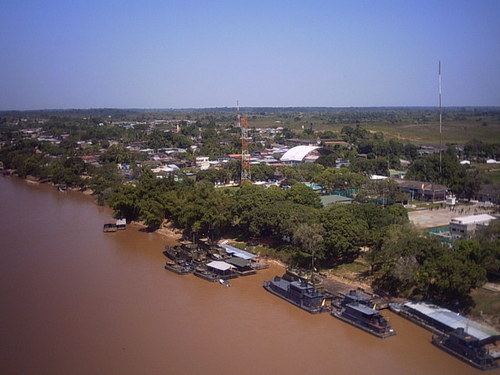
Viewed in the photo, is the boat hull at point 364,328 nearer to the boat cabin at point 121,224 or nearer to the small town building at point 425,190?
the boat cabin at point 121,224

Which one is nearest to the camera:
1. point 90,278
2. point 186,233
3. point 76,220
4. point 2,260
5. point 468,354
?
point 468,354

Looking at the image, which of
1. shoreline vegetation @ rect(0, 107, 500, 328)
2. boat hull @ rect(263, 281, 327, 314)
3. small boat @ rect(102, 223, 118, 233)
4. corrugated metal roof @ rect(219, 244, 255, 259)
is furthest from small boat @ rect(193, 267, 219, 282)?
small boat @ rect(102, 223, 118, 233)

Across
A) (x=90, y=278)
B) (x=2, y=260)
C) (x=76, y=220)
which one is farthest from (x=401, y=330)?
(x=76, y=220)

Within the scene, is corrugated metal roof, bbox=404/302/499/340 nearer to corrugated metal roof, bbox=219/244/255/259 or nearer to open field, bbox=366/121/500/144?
corrugated metal roof, bbox=219/244/255/259

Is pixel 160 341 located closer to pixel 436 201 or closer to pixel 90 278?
pixel 90 278

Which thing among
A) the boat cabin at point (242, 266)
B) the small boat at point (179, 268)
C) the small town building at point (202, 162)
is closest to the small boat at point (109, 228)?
the small boat at point (179, 268)

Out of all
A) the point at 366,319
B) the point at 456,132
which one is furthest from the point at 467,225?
the point at 456,132

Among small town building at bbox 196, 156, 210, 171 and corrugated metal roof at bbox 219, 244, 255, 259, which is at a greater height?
small town building at bbox 196, 156, 210, 171
